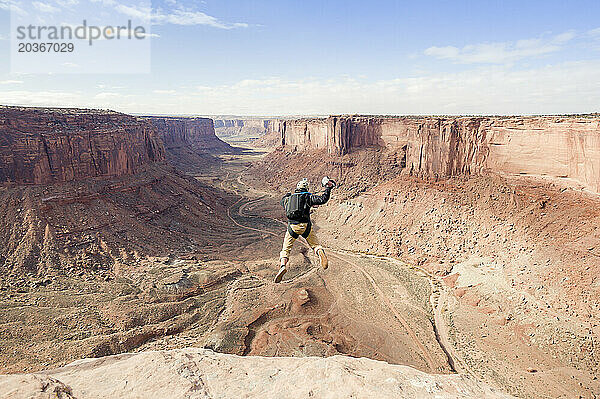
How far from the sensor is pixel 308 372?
5598 mm

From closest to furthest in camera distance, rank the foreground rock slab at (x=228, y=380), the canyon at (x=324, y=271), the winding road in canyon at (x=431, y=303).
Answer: the foreground rock slab at (x=228, y=380)
the canyon at (x=324, y=271)
the winding road in canyon at (x=431, y=303)

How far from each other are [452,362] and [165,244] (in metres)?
26.3

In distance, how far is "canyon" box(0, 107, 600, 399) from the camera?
15.3m

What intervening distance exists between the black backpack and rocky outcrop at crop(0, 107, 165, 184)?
3191cm

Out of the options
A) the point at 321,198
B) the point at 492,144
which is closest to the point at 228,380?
the point at 321,198

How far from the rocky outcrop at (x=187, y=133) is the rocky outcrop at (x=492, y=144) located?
6450 centimetres

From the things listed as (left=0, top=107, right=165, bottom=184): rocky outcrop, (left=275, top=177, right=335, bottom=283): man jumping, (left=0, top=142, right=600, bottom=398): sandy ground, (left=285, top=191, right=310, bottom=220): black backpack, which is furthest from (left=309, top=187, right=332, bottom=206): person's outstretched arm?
(left=0, top=107, right=165, bottom=184): rocky outcrop

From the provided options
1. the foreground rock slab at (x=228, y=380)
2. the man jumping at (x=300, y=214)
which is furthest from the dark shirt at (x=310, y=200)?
the foreground rock slab at (x=228, y=380)

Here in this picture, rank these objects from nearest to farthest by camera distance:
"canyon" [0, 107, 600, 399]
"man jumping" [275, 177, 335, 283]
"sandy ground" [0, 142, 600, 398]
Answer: "man jumping" [275, 177, 335, 283] < "canyon" [0, 107, 600, 399] < "sandy ground" [0, 142, 600, 398]

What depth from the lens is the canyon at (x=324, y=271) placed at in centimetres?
1525

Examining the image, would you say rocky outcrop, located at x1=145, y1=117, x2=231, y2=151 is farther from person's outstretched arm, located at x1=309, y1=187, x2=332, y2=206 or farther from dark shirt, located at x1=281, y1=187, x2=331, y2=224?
person's outstretched arm, located at x1=309, y1=187, x2=332, y2=206

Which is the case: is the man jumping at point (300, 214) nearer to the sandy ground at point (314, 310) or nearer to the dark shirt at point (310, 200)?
the dark shirt at point (310, 200)

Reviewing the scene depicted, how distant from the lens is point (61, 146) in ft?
104

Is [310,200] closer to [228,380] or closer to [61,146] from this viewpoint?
[228,380]
